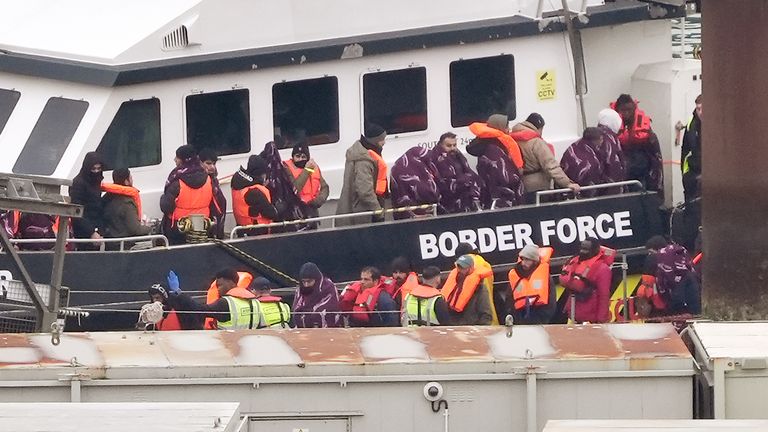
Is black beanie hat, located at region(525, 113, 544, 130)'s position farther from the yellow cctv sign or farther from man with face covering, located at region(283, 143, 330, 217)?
man with face covering, located at region(283, 143, 330, 217)

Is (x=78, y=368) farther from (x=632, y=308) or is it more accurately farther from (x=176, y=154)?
(x=632, y=308)

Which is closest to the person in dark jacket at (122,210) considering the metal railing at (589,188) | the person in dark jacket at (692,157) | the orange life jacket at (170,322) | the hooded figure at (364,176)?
the orange life jacket at (170,322)

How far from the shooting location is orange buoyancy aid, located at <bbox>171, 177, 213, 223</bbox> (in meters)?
13.8

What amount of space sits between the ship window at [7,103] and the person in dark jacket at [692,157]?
511cm

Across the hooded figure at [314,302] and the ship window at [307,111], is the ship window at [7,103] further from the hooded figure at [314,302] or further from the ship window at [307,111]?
the hooded figure at [314,302]

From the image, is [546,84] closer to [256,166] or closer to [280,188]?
[280,188]

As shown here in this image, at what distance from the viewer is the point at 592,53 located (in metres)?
15.8


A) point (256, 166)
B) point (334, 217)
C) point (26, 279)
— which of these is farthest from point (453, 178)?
point (26, 279)

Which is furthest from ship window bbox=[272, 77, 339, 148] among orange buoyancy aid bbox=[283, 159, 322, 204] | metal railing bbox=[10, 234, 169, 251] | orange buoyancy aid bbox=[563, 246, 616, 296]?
orange buoyancy aid bbox=[563, 246, 616, 296]

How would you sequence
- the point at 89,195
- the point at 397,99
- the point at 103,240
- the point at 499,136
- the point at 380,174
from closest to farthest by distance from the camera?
the point at 103,240 < the point at 89,195 < the point at 380,174 < the point at 499,136 < the point at 397,99

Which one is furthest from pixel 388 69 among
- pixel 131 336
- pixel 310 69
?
pixel 131 336

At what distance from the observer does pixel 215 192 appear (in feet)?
45.6

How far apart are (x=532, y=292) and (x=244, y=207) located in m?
2.13

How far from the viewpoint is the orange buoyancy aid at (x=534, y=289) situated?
13.7 m
